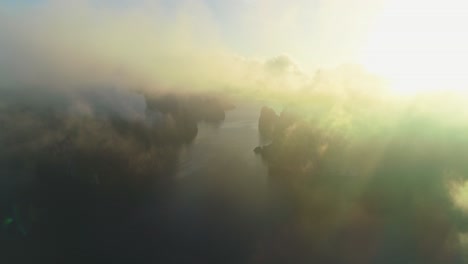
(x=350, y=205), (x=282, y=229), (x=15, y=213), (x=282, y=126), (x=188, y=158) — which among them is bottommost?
(x=282, y=229)

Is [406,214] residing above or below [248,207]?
below

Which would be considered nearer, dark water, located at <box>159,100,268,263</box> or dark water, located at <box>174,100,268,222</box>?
dark water, located at <box>159,100,268,263</box>

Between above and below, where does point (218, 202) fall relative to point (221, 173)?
below

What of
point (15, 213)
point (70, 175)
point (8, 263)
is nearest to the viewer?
point (8, 263)

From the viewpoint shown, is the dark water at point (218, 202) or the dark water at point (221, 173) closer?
the dark water at point (218, 202)

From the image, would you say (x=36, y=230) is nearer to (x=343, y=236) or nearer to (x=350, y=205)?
(x=343, y=236)

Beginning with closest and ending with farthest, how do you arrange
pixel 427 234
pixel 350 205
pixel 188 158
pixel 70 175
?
pixel 427 234 → pixel 350 205 → pixel 70 175 → pixel 188 158

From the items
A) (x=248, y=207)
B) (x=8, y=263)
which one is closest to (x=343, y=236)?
(x=248, y=207)

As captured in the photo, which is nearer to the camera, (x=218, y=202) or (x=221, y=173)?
(x=218, y=202)

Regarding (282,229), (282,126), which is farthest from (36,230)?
(282,126)

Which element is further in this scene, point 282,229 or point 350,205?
point 350,205
